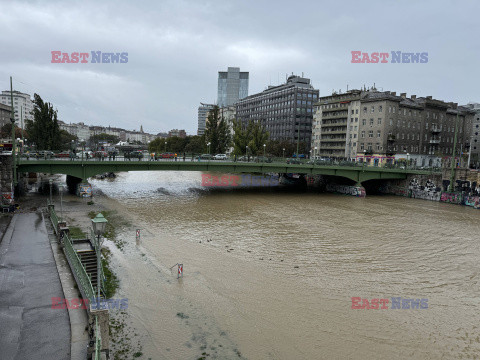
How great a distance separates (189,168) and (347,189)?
30.1 m

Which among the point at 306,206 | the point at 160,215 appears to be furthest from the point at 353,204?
the point at 160,215

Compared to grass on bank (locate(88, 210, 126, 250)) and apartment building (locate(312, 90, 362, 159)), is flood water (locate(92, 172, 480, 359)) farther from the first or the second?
apartment building (locate(312, 90, 362, 159))

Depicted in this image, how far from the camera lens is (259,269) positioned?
2078cm

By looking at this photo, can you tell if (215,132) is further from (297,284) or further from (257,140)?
(297,284)

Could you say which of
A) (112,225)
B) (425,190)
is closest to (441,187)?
(425,190)

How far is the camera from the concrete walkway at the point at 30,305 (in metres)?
10.2

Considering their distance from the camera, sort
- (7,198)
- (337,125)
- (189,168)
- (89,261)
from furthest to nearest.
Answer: (337,125)
(189,168)
(7,198)
(89,261)

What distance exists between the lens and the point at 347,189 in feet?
202

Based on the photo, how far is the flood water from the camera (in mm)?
12969

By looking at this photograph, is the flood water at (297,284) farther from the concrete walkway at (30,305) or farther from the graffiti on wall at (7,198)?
the graffiti on wall at (7,198)

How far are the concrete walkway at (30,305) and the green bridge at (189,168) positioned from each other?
2353 centimetres

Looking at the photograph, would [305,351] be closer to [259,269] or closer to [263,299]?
[263,299]

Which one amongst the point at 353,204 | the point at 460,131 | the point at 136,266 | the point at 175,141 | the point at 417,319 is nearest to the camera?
the point at 417,319

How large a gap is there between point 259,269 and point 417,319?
8.93 metres
